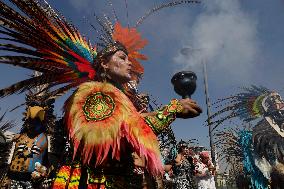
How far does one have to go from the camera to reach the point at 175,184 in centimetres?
816

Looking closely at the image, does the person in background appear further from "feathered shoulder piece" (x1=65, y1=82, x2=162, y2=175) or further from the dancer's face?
"feathered shoulder piece" (x1=65, y1=82, x2=162, y2=175)

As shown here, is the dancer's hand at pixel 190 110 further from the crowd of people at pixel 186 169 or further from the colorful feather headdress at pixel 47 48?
the crowd of people at pixel 186 169

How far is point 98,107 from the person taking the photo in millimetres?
2617

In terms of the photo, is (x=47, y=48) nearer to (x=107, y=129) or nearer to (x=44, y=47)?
(x=44, y=47)

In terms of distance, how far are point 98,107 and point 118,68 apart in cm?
64

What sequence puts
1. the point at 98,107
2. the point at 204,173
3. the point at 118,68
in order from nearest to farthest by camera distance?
the point at 98,107 < the point at 118,68 < the point at 204,173

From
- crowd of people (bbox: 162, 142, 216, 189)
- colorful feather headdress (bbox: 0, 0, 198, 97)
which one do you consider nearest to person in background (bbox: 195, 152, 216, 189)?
crowd of people (bbox: 162, 142, 216, 189)

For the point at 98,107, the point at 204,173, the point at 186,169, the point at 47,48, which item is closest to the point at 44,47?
the point at 47,48

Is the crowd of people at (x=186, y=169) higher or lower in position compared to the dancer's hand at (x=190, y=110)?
higher

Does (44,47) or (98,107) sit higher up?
(44,47)

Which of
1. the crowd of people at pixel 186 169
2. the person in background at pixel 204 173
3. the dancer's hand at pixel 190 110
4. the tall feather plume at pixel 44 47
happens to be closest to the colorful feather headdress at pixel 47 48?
the tall feather plume at pixel 44 47

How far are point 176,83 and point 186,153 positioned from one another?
6.15 metres

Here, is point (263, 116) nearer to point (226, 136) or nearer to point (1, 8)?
point (226, 136)

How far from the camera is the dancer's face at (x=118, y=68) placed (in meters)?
3.14
